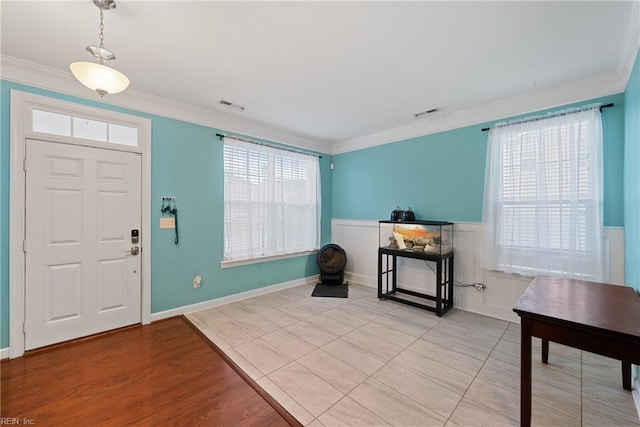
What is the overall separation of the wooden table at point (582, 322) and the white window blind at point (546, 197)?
0.90m

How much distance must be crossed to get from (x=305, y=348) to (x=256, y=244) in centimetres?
193

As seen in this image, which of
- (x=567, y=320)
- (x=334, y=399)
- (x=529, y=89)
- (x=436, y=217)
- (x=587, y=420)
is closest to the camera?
(x=567, y=320)

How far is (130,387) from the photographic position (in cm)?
193

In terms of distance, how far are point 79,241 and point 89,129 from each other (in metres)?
1.18

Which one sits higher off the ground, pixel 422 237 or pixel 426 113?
pixel 426 113

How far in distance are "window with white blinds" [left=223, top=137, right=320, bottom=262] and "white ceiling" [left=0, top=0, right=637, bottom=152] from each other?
1065mm

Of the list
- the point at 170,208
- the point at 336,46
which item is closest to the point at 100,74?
the point at 336,46

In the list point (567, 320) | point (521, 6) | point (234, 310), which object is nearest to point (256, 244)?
point (234, 310)

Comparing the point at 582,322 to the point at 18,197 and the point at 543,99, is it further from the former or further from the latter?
the point at 18,197

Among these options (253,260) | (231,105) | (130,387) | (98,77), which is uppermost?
(231,105)

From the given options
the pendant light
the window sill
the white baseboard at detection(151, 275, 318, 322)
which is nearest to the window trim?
the window sill

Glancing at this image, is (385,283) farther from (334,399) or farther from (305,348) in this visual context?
(334,399)

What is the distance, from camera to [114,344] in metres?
2.54

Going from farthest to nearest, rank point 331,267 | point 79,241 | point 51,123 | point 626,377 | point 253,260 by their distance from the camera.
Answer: point 331,267 → point 253,260 → point 79,241 → point 51,123 → point 626,377
